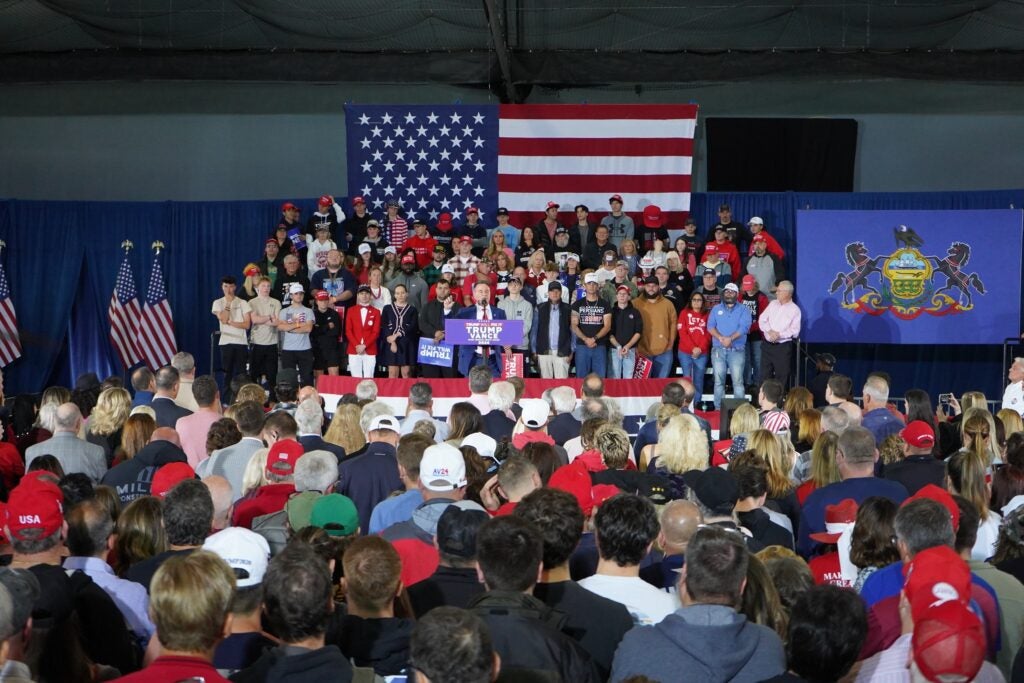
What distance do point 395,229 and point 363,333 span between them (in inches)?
108

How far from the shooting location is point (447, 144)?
1898 centimetres

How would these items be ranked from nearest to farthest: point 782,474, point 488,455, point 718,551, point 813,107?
1. point 718,551
2. point 782,474
3. point 488,455
4. point 813,107

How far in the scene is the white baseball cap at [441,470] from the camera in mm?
5555

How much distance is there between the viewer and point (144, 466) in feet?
22.6

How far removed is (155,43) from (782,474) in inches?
595

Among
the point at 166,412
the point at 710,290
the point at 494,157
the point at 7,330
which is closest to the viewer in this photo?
the point at 166,412

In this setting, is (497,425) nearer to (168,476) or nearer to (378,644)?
(168,476)

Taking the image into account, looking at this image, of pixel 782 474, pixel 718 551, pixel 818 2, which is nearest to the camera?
pixel 718 551

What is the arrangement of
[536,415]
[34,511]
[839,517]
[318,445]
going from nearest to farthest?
[34,511] → [839,517] → [318,445] → [536,415]

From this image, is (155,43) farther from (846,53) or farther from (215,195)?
(846,53)

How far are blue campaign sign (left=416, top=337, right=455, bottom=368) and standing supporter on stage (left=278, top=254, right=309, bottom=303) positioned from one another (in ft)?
7.05

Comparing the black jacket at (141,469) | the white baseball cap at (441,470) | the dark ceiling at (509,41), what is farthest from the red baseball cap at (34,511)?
the dark ceiling at (509,41)

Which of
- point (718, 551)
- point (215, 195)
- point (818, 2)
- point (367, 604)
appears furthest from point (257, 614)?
point (215, 195)

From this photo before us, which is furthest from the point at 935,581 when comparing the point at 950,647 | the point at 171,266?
the point at 171,266
